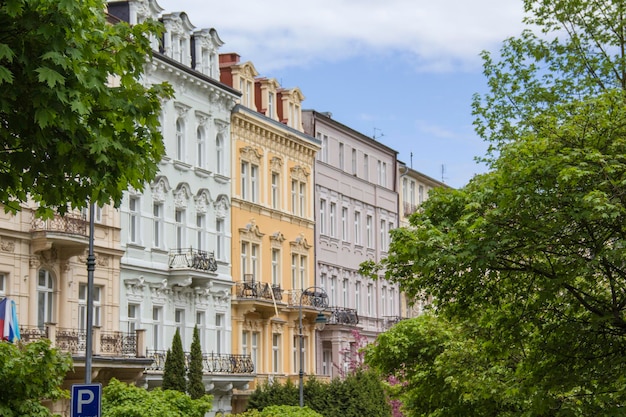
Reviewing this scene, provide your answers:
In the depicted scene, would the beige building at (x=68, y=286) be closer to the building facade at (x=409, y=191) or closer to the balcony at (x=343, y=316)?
the balcony at (x=343, y=316)

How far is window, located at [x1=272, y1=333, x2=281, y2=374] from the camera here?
61844 mm

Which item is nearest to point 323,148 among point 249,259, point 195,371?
point 249,259

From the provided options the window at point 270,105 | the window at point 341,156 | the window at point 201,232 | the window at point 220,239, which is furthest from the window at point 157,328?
the window at point 341,156

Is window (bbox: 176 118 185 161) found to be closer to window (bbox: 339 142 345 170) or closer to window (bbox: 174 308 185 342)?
window (bbox: 174 308 185 342)

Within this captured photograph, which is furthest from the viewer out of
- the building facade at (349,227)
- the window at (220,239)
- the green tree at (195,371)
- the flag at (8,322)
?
the building facade at (349,227)

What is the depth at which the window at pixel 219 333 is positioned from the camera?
56.4 metres

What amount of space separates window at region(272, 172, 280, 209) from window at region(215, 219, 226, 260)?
589 centimetres

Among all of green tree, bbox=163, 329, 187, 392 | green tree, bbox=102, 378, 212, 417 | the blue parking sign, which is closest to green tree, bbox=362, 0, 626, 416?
the blue parking sign

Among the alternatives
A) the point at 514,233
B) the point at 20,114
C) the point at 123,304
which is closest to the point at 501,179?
the point at 514,233

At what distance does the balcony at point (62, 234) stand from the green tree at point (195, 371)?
771 cm

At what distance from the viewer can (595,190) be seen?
1867 cm

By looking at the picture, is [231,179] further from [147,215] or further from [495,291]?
[495,291]

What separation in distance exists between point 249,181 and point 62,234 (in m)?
17.8

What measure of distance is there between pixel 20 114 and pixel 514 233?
8664mm
